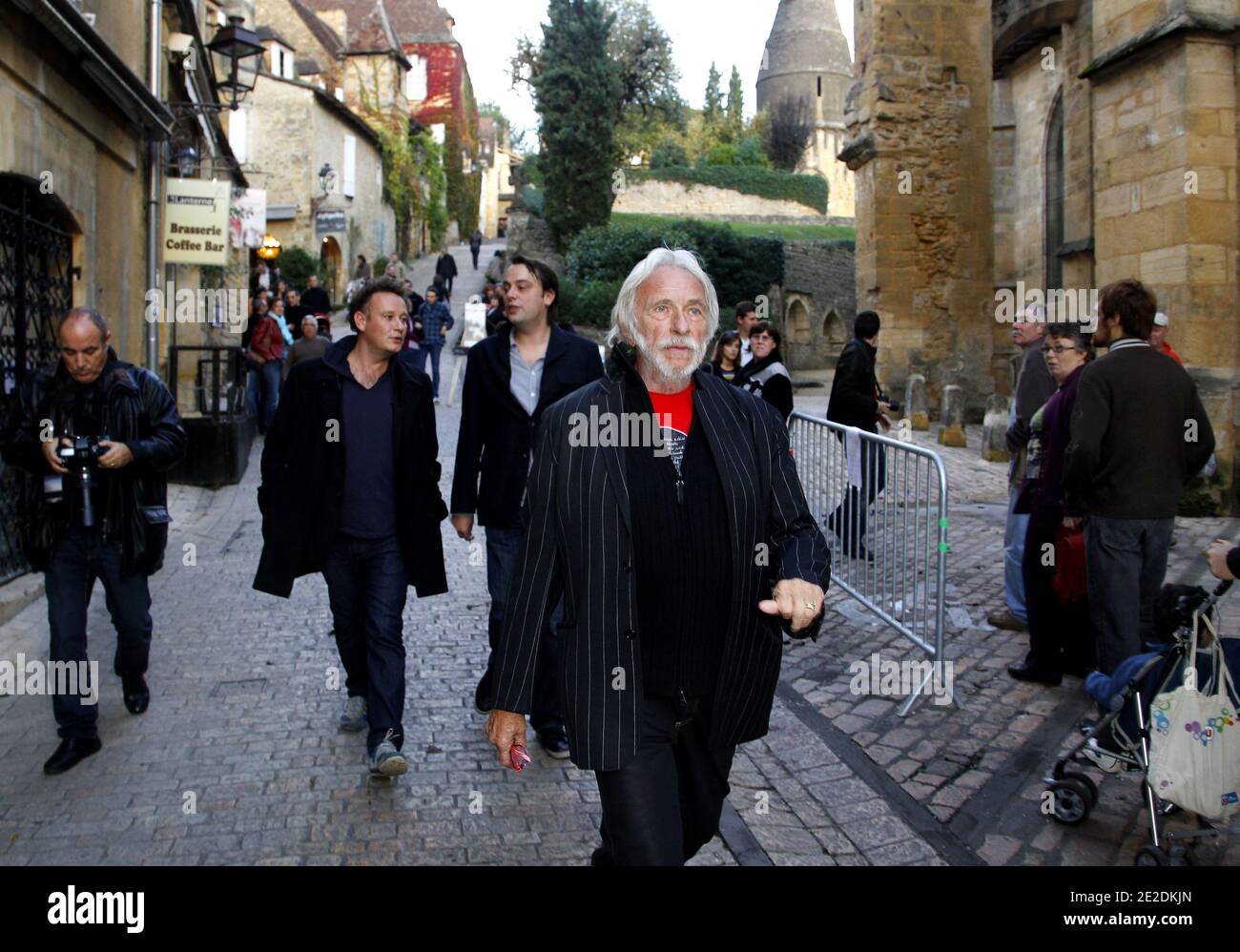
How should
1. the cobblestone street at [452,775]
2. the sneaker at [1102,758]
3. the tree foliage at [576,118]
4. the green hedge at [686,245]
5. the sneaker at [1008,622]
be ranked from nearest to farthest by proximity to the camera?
the cobblestone street at [452,775] < the sneaker at [1102,758] < the sneaker at [1008,622] < the green hedge at [686,245] < the tree foliage at [576,118]

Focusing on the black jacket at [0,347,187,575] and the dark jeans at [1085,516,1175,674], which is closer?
the black jacket at [0,347,187,575]

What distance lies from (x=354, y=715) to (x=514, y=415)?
5.32ft

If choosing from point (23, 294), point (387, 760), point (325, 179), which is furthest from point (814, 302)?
point (387, 760)

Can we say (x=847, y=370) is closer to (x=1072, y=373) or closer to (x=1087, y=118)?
(x=1072, y=373)

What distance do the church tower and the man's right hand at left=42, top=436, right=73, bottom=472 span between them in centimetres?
7781

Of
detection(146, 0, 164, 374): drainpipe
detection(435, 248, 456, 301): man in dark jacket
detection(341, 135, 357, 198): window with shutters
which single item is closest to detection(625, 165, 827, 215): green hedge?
detection(341, 135, 357, 198): window with shutters

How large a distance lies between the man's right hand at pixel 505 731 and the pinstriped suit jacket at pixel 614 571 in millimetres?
32

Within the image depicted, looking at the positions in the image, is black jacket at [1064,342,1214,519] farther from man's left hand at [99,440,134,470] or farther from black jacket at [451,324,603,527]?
man's left hand at [99,440,134,470]

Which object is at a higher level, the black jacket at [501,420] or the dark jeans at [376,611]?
the black jacket at [501,420]

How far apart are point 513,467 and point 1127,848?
2957 mm

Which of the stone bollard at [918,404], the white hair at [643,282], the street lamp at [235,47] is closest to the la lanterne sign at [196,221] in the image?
the street lamp at [235,47]

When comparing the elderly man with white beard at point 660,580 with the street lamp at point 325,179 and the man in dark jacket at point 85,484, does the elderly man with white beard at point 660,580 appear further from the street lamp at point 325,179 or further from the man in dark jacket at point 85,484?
the street lamp at point 325,179

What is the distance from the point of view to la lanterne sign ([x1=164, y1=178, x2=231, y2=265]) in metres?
14.2

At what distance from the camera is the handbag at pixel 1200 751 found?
3.72 metres
